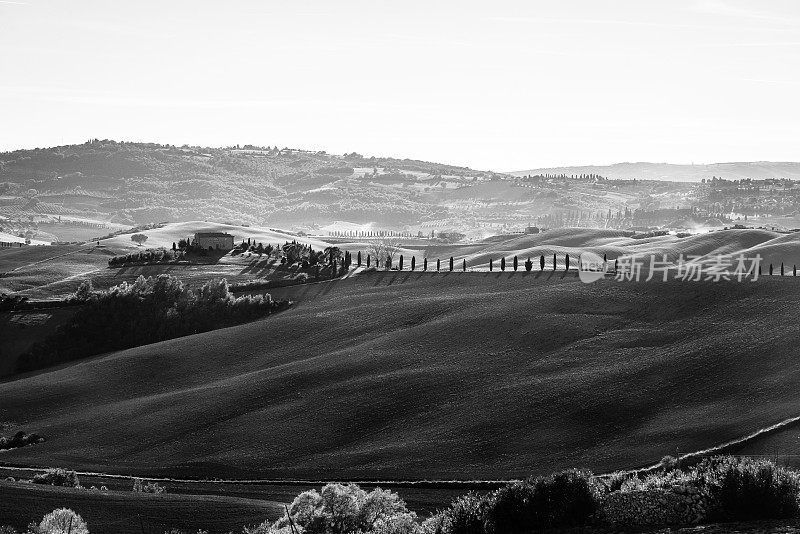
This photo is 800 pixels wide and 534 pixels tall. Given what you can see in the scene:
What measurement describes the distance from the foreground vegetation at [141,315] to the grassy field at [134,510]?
54965mm

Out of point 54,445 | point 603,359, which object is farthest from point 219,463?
point 603,359

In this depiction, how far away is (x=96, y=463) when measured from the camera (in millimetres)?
70500

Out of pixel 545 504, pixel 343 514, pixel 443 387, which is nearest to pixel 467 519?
pixel 545 504

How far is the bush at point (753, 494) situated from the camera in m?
33.5

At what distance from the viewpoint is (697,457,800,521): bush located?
33.5 meters

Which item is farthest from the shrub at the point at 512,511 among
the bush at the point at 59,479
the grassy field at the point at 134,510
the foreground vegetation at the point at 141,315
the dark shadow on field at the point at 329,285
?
the dark shadow on field at the point at 329,285

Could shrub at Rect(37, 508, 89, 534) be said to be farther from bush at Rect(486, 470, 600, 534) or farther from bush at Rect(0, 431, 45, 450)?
bush at Rect(0, 431, 45, 450)

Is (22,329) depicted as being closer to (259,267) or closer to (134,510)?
(259,267)

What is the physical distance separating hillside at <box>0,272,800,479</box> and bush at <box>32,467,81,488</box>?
614 centimetres

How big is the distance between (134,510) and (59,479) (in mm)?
14463

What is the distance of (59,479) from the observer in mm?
60844

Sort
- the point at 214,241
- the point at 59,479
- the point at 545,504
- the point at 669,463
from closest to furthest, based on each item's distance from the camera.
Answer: the point at 545,504
the point at 669,463
the point at 59,479
the point at 214,241

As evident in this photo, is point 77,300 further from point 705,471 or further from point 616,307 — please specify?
point 705,471

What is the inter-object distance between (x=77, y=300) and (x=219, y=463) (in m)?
55.3
